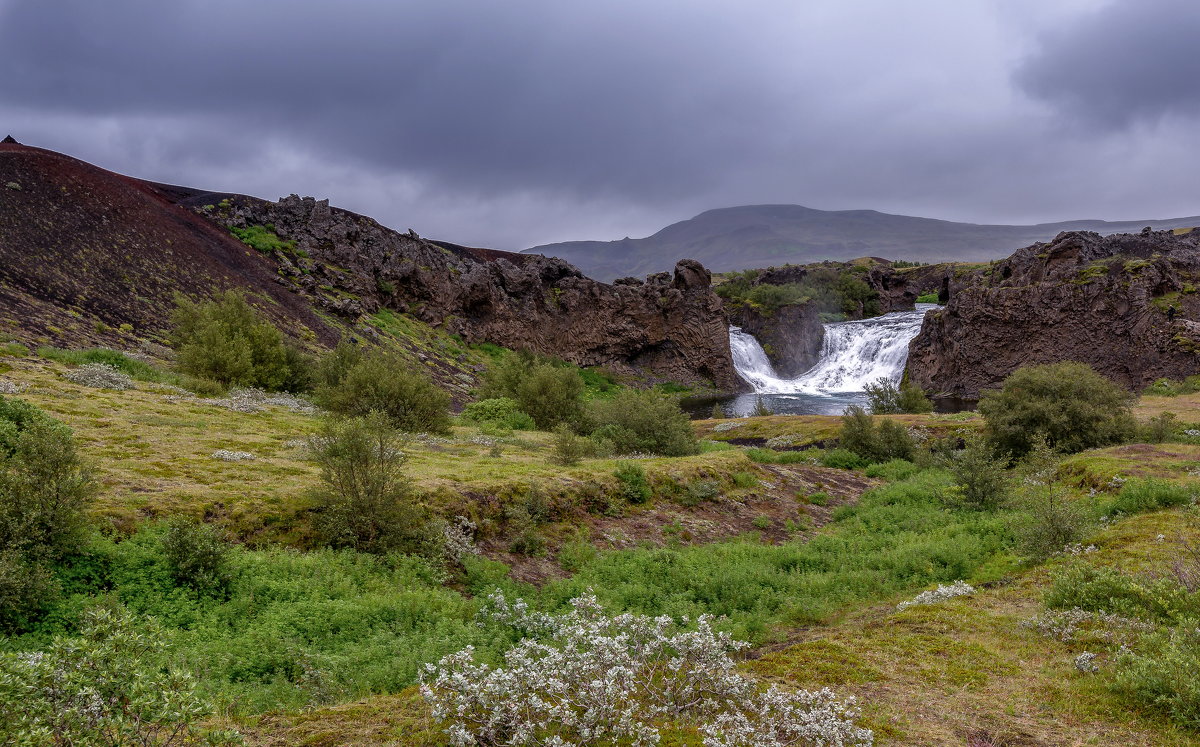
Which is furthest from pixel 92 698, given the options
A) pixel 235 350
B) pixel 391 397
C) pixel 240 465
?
pixel 235 350

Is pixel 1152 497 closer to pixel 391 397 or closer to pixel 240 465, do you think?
pixel 240 465

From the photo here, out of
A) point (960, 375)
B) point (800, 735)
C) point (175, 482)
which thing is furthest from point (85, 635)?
point (960, 375)

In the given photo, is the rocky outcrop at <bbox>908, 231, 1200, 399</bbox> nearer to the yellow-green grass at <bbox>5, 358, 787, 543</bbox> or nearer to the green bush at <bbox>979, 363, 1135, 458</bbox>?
the green bush at <bbox>979, 363, 1135, 458</bbox>

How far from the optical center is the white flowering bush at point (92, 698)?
2387 millimetres

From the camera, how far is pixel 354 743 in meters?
3.36

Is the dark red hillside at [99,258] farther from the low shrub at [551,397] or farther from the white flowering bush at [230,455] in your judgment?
the white flowering bush at [230,455]

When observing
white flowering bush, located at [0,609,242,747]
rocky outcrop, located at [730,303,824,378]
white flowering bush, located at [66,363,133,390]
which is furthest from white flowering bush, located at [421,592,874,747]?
rocky outcrop, located at [730,303,824,378]

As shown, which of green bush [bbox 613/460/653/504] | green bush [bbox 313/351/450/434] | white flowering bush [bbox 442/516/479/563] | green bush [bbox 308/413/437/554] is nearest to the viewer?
green bush [bbox 308/413/437/554]

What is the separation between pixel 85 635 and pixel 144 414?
39.8ft

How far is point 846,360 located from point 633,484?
6992 centimetres

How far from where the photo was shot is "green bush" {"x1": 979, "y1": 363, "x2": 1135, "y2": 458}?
768 inches

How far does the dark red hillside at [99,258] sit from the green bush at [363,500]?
74.8 ft

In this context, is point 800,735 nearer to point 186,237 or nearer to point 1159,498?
point 1159,498

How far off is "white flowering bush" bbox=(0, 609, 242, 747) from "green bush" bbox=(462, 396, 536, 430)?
20.7 metres
